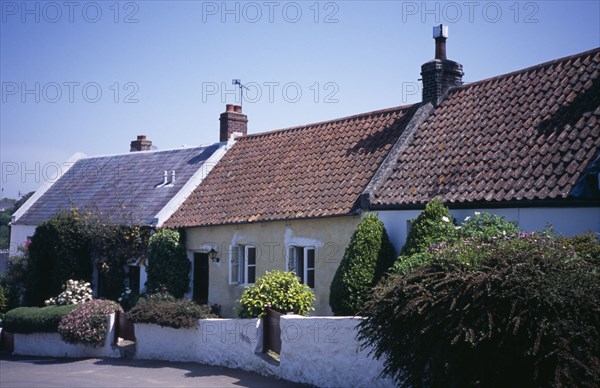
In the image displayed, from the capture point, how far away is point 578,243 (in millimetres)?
9406

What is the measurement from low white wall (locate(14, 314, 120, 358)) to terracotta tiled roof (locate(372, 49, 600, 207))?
9.14 meters

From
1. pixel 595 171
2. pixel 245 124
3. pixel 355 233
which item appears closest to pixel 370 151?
pixel 355 233

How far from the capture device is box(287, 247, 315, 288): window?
17750 mm

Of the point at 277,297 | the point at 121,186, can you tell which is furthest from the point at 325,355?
the point at 121,186

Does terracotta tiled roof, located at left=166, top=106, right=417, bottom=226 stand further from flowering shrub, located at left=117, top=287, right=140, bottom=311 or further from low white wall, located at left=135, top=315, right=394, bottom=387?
low white wall, located at left=135, top=315, right=394, bottom=387

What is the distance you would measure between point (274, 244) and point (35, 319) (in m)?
8.82

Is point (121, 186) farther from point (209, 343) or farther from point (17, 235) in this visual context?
point (209, 343)

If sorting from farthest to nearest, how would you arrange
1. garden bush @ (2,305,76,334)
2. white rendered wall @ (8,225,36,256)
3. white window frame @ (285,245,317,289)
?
white rendered wall @ (8,225,36,256) < garden bush @ (2,305,76,334) < white window frame @ (285,245,317,289)

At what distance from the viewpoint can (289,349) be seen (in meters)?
13.2

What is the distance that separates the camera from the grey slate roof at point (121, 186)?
23.8m

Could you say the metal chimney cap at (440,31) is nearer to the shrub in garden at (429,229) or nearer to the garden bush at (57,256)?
the shrub in garden at (429,229)

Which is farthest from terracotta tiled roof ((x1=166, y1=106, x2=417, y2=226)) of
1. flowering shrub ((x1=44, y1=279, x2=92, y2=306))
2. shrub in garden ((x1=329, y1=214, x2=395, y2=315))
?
flowering shrub ((x1=44, y1=279, x2=92, y2=306))

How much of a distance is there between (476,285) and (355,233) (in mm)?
7721

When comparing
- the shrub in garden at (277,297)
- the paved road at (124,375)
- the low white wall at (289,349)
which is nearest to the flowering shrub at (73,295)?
the paved road at (124,375)
